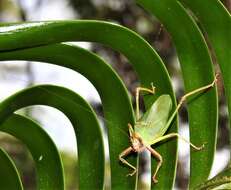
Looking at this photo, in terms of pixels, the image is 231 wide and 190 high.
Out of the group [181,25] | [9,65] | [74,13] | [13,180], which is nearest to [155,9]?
[181,25]

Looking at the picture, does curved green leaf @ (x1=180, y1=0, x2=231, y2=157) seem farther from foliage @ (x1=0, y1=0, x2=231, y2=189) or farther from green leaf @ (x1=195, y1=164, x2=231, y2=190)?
green leaf @ (x1=195, y1=164, x2=231, y2=190)

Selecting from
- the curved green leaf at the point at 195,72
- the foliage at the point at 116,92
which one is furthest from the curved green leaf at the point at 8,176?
the curved green leaf at the point at 195,72

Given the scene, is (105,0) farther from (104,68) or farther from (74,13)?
(104,68)

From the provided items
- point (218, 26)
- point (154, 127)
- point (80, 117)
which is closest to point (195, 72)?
point (218, 26)

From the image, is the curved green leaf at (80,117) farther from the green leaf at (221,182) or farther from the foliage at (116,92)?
the green leaf at (221,182)

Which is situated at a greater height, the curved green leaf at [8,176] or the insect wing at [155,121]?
the insect wing at [155,121]

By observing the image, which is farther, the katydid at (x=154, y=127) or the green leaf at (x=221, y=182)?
the katydid at (x=154, y=127)
